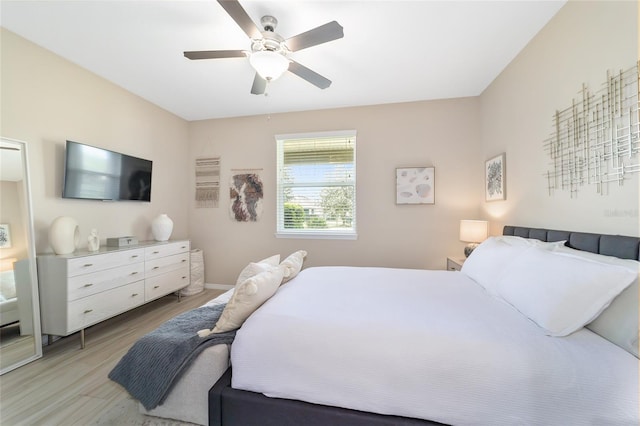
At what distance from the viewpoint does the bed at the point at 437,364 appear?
957 millimetres

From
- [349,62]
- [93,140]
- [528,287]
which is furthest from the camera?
[93,140]

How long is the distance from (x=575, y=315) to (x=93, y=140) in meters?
4.05

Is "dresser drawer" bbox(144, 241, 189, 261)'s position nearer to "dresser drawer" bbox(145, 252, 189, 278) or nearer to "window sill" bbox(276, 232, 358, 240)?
"dresser drawer" bbox(145, 252, 189, 278)

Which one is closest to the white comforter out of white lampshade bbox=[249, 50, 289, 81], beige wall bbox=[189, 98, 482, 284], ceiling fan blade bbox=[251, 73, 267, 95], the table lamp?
the table lamp

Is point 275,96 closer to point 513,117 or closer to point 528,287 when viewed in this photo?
point 513,117

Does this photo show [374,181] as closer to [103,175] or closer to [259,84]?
[259,84]

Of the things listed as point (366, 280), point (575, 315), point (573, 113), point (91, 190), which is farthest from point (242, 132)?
point (575, 315)

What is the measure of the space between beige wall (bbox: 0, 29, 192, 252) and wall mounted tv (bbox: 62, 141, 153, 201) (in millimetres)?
112

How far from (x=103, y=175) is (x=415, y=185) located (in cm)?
364

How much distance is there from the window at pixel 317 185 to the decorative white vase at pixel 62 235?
2183 mm

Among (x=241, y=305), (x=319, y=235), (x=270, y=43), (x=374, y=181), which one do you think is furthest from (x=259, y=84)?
(x=319, y=235)

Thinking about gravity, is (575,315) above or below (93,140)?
below

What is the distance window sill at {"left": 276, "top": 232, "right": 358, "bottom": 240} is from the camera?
3.51 metres

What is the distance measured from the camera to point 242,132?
382cm
